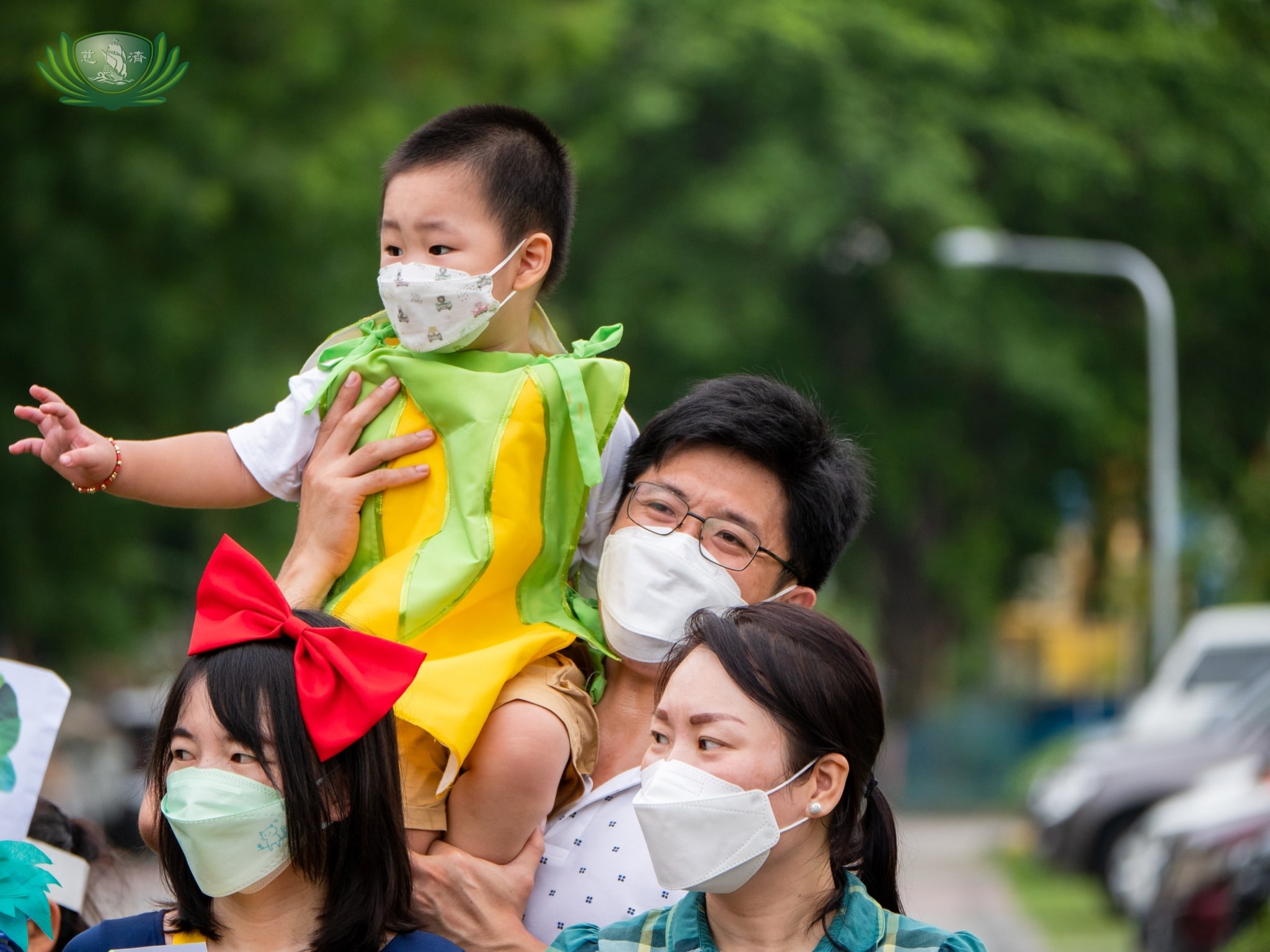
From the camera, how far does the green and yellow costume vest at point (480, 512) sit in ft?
9.03

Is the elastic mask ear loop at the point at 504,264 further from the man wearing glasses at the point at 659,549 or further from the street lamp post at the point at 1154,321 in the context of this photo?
the street lamp post at the point at 1154,321

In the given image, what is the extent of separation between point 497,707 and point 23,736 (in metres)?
0.88

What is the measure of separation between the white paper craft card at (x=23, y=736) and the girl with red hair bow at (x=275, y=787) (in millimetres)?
405

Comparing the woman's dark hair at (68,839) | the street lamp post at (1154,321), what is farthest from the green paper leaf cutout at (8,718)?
the street lamp post at (1154,321)

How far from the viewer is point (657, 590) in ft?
9.29

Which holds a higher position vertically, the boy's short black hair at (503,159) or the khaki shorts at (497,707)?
the boy's short black hair at (503,159)

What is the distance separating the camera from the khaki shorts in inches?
106

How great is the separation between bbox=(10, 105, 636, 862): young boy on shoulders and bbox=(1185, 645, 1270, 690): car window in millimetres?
14581

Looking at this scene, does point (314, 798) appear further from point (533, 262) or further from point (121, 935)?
point (533, 262)

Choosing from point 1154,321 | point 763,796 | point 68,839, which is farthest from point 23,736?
point 1154,321

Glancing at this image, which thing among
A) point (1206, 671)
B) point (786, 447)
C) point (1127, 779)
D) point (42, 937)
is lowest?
point (1206, 671)

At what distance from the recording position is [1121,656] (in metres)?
34.6

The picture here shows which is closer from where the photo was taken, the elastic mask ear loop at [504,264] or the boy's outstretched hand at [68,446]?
the boy's outstretched hand at [68,446]

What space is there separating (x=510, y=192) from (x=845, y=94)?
17831mm
